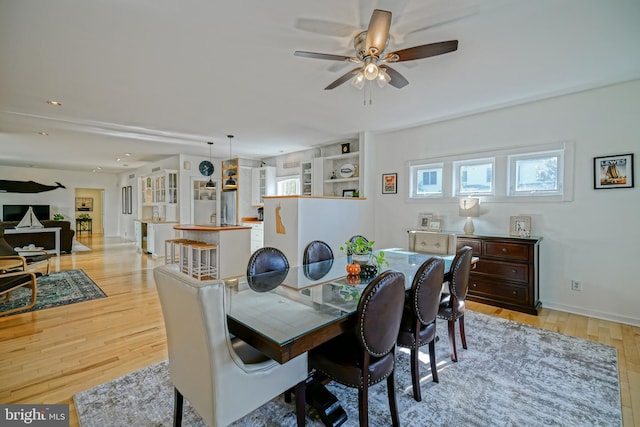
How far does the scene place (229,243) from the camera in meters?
5.29

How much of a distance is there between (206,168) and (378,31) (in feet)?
23.2

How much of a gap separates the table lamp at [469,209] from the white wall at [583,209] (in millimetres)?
194

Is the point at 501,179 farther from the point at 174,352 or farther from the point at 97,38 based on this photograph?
the point at 97,38

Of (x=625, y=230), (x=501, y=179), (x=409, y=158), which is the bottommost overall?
(x=625, y=230)

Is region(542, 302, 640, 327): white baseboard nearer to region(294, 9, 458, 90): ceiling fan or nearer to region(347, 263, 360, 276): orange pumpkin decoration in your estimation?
region(347, 263, 360, 276): orange pumpkin decoration

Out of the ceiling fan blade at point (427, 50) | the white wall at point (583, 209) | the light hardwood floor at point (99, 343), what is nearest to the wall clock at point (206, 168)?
the light hardwood floor at point (99, 343)

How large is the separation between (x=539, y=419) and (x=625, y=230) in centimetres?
277

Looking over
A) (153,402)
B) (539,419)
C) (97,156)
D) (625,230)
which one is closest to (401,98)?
(625,230)

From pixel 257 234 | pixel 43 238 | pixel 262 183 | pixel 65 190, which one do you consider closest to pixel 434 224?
pixel 257 234

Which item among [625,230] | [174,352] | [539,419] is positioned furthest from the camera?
[625,230]

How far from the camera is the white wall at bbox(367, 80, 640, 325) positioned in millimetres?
3225

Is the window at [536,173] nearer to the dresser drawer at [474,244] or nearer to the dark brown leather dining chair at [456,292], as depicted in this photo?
the dresser drawer at [474,244]

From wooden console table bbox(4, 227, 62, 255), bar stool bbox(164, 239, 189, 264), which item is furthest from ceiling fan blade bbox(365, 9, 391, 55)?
wooden console table bbox(4, 227, 62, 255)

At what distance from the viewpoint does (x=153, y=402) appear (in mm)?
1927
